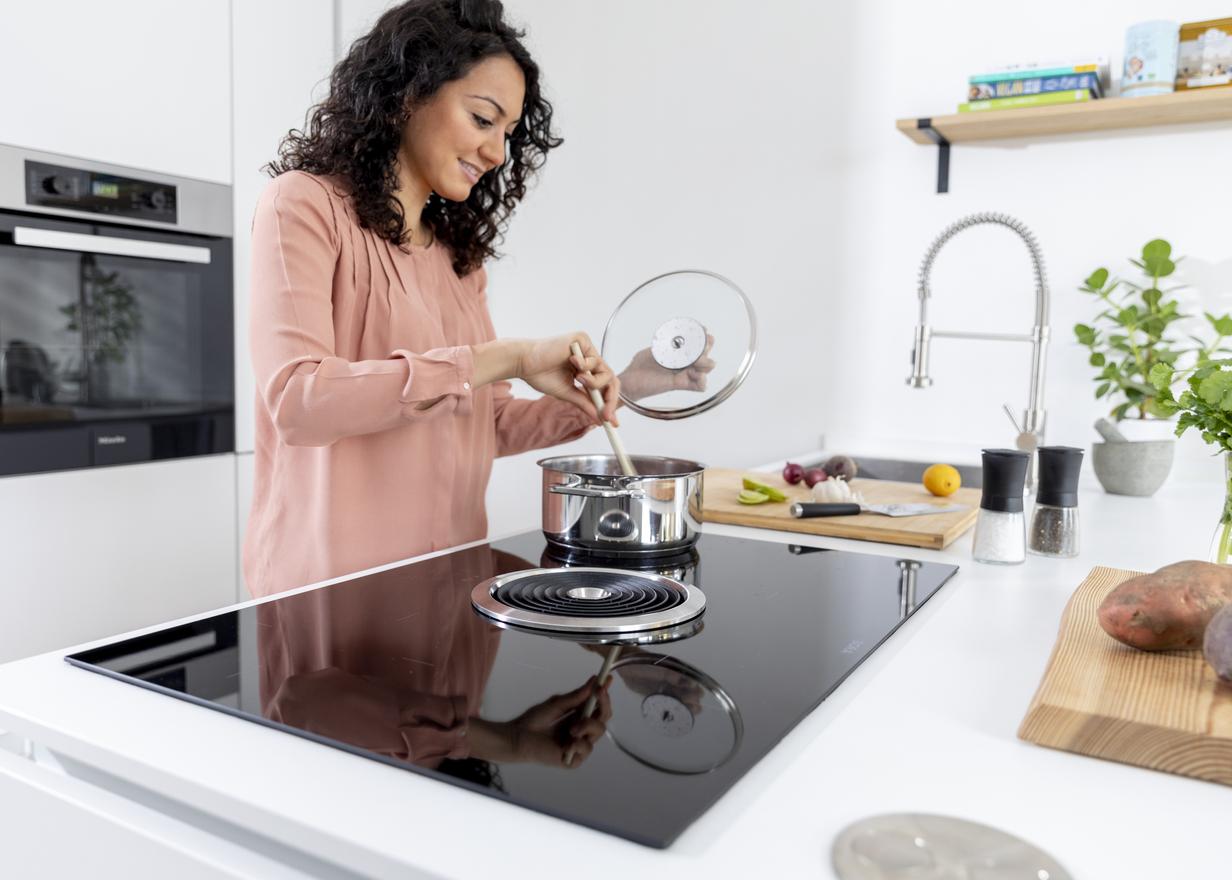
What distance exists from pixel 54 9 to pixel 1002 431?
2.20 m

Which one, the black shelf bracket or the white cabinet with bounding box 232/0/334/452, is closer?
the white cabinet with bounding box 232/0/334/452

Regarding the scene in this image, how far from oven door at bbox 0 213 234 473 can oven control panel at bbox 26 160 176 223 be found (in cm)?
4

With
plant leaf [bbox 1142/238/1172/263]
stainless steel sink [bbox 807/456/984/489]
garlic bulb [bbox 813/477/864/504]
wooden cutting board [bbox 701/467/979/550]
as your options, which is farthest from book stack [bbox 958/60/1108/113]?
garlic bulb [bbox 813/477/864/504]

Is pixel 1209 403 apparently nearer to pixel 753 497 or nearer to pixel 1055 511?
pixel 1055 511

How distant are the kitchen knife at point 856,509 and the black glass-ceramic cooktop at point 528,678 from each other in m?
0.34

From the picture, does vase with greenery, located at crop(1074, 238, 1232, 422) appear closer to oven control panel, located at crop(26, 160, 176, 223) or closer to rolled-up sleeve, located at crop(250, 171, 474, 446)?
rolled-up sleeve, located at crop(250, 171, 474, 446)

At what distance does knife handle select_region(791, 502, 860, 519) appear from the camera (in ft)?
4.67

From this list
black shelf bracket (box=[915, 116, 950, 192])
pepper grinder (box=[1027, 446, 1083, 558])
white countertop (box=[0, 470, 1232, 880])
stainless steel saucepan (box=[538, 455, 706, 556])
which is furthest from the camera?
black shelf bracket (box=[915, 116, 950, 192])

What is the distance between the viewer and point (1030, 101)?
84.3 inches

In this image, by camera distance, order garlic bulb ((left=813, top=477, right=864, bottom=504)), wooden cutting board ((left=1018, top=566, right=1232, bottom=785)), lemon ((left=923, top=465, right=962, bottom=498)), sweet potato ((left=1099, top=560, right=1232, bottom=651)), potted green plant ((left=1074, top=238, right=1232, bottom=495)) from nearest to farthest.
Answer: wooden cutting board ((left=1018, top=566, right=1232, bottom=785))
sweet potato ((left=1099, top=560, right=1232, bottom=651))
garlic bulb ((left=813, top=477, right=864, bottom=504))
lemon ((left=923, top=465, right=962, bottom=498))
potted green plant ((left=1074, top=238, right=1232, bottom=495))

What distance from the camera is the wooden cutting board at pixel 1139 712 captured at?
23.8 inches

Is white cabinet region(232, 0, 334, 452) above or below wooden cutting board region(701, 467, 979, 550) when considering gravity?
above

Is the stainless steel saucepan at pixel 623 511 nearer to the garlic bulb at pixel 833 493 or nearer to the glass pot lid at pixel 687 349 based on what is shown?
the glass pot lid at pixel 687 349

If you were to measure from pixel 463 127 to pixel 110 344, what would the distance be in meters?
1.05
